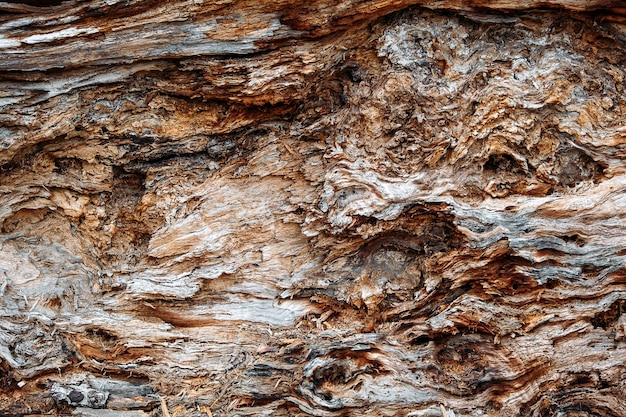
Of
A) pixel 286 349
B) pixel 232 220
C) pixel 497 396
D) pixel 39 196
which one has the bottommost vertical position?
pixel 497 396

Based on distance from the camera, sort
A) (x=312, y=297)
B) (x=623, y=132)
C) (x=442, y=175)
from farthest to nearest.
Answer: (x=312, y=297)
(x=442, y=175)
(x=623, y=132)

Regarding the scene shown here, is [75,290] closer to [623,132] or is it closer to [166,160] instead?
[166,160]

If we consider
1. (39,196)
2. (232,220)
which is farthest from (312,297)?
(39,196)

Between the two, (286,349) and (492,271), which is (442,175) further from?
(286,349)

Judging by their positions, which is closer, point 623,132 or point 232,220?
point 623,132

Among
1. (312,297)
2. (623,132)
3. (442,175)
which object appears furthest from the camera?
(312,297)

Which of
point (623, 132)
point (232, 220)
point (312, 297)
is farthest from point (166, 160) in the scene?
point (623, 132)

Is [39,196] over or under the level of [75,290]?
over
